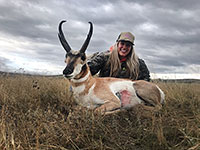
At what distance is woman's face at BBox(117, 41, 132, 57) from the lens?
4941mm

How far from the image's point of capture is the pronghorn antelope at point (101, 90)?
10.9 feet

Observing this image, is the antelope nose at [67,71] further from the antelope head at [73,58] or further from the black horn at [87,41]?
the black horn at [87,41]

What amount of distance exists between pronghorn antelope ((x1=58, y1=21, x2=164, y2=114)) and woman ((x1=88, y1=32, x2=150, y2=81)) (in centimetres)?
112

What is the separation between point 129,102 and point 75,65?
133 centimetres

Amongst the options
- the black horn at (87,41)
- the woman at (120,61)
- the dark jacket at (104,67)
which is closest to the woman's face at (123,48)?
the woman at (120,61)

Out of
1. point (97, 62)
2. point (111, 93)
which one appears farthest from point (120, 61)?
point (111, 93)

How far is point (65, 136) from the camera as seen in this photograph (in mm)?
2107

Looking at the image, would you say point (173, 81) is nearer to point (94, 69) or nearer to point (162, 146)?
point (94, 69)

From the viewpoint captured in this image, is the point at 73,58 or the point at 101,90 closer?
the point at 73,58

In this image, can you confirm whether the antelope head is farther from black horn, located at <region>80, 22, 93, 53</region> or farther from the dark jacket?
the dark jacket

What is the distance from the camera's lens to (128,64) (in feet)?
16.5

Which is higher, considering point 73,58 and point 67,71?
point 73,58

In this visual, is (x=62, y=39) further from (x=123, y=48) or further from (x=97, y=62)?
(x=123, y=48)

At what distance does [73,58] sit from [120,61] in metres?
2.11
